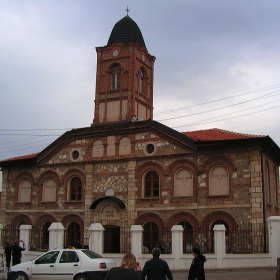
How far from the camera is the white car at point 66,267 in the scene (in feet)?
49.4

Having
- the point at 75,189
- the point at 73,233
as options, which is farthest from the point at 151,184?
the point at 73,233

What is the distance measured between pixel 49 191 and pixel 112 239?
5.88 metres

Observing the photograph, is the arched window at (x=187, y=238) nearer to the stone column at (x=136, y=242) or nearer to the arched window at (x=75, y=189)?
the stone column at (x=136, y=242)

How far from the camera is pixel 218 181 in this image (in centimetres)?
2488

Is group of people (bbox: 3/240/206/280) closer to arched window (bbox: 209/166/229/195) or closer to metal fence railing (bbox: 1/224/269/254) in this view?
metal fence railing (bbox: 1/224/269/254)

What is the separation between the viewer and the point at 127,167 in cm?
2730

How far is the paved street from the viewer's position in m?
17.2

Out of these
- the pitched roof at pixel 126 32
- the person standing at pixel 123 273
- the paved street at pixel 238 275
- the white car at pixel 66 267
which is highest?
the pitched roof at pixel 126 32

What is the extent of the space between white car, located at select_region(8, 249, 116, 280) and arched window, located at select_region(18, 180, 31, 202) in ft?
48.7

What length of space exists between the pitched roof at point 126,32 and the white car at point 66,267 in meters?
18.1

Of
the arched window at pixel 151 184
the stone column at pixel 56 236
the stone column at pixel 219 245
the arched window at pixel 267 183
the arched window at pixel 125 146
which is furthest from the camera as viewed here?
the arched window at pixel 125 146

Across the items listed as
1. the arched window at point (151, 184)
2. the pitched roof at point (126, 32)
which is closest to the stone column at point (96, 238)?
the arched window at point (151, 184)

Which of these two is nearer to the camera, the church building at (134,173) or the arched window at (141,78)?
the church building at (134,173)

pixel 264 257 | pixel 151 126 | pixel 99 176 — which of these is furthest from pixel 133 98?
pixel 264 257
